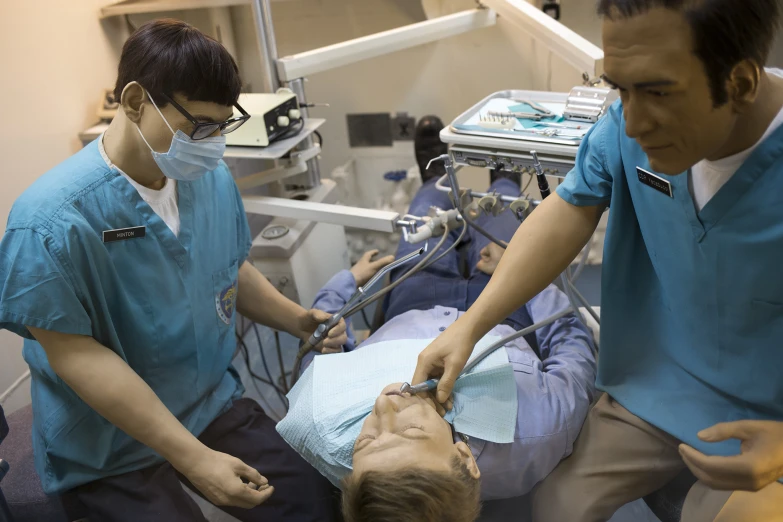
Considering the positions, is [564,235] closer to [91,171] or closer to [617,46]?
[617,46]

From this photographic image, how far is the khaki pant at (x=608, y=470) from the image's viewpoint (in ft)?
4.28

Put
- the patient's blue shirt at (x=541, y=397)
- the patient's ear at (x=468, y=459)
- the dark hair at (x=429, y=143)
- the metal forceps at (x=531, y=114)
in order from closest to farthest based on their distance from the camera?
the patient's ear at (x=468, y=459), the patient's blue shirt at (x=541, y=397), the metal forceps at (x=531, y=114), the dark hair at (x=429, y=143)

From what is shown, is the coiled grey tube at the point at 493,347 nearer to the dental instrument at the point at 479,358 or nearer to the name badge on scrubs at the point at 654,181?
the dental instrument at the point at 479,358

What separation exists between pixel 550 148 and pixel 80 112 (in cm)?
179

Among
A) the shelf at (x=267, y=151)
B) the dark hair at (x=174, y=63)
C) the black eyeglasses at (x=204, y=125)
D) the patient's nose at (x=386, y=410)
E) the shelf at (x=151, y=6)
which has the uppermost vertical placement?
the shelf at (x=151, y=6)

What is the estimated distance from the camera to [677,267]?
114 cm

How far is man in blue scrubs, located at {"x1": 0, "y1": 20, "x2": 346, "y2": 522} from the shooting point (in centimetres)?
126

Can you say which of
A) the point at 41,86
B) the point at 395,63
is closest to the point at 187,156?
the point at 41,86

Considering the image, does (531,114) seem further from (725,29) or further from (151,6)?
(151,6)

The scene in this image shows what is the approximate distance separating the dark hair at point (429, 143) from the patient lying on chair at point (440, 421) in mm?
900

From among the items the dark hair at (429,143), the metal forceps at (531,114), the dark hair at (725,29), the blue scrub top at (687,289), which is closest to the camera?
the dark hair at (725,29)

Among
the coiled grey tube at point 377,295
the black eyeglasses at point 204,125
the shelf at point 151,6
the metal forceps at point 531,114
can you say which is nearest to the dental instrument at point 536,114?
the metal forceps at point 531,114

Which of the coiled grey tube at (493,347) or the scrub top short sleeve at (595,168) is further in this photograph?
the coiled grey tube at (493,347)

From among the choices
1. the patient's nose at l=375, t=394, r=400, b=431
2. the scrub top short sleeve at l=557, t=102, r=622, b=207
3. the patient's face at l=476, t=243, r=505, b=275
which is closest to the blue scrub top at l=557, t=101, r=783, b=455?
the scrub top short sleeve at l=557, t=102, r=622, b=207
